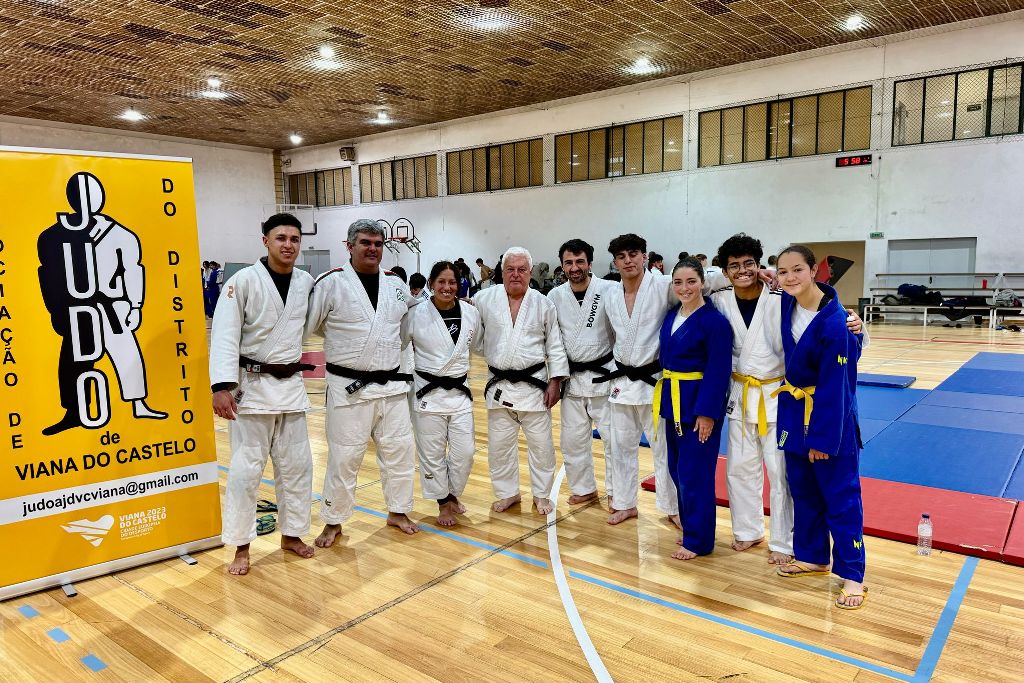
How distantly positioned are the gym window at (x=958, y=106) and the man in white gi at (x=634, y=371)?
1314 centimetres

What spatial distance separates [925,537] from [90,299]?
14.0ft

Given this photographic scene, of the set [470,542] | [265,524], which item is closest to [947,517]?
[470,542]

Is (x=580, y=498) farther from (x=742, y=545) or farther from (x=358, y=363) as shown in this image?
(x=358, y=363)

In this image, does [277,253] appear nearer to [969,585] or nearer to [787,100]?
[969,585]

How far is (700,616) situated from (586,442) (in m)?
1.46

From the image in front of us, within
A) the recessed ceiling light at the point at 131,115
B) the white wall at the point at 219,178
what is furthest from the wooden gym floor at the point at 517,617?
the white wall at the point at 219,178

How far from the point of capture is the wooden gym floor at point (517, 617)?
2.47m

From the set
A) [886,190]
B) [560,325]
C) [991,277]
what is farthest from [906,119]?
[560,325]

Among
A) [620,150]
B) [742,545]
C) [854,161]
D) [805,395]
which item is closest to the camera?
[805,395]

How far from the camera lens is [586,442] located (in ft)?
13.6

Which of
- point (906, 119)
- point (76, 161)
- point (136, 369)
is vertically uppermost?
point (906, 119)

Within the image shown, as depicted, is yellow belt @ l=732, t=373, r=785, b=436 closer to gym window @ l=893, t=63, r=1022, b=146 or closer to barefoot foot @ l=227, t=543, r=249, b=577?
barefoot foot @ l=227, t=543, r=249, b=577

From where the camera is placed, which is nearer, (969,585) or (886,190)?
(969,585)

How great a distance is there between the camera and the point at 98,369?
→ 3.23 metres
